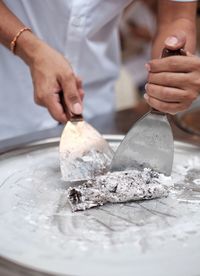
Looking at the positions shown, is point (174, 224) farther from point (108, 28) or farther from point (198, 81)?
point (108, 28)

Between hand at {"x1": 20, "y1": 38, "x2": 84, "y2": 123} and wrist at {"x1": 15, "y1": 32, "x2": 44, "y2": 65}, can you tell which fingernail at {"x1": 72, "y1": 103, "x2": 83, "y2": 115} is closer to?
hand at {"x1": 20, "y1": 38, "x2": 84, "y2": 123}

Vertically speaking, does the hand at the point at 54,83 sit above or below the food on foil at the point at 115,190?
above

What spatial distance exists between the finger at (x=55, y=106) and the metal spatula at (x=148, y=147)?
0.46 feet

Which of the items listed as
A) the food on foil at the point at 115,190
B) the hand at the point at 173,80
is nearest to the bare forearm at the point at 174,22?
the hand at the point at 173,80

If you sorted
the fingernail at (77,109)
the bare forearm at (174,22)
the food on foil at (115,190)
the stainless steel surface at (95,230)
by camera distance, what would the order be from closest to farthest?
the stainless steel surface at (95,230) → the food on foil at (115,190) → the fingernail at (77,109) → the bare forearm at (174,22)

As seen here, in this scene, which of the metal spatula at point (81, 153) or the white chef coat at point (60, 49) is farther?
the white chef coat at point (60, 49)

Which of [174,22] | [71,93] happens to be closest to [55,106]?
[71,93]

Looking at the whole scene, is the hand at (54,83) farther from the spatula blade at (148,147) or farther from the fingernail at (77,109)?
the spatula blade at (148,147)

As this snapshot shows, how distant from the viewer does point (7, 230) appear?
2.51 ft

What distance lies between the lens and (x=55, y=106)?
1.00 meters

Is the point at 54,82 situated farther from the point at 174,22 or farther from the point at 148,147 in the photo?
the point at 174,22

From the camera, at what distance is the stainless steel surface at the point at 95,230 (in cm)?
68

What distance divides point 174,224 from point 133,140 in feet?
0.67

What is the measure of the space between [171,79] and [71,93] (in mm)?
204
